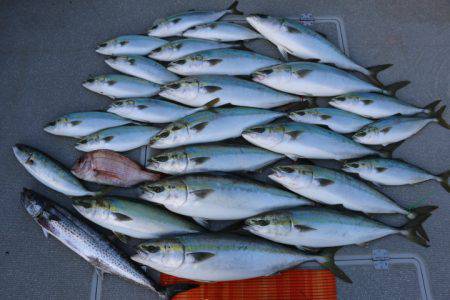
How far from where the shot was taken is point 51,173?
2611 millimetres

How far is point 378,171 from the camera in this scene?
2580 millimetres

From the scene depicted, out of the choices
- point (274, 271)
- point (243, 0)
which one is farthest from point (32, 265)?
point (243, 0)

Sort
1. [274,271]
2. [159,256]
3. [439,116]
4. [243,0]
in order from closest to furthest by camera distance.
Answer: [159,256] → [274,271] → [439,116] → [243,0]

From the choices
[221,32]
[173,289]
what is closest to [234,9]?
[221,32]

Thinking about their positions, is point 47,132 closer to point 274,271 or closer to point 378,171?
point 274,271

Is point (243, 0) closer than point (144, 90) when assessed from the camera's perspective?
No

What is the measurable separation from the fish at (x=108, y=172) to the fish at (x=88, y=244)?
30cm

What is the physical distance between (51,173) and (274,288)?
1814 mm

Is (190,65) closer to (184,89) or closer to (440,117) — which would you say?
(184,89)

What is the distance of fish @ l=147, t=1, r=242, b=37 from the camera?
3135 mm

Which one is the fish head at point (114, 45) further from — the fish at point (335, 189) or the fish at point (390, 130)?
the fish at point (390, 130)

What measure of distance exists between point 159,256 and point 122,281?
539 mm

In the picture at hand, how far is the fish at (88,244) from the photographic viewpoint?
234 cm

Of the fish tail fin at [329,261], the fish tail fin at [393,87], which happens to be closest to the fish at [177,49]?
the fish tail fin at [393,87]
